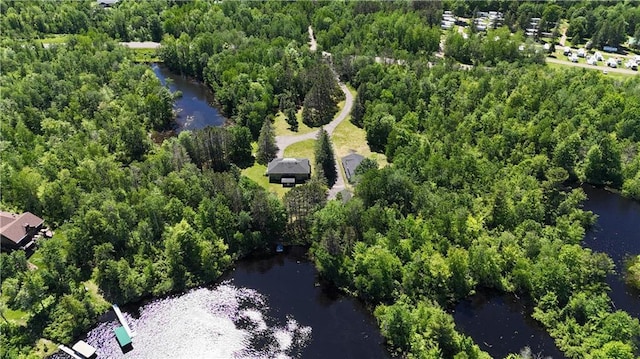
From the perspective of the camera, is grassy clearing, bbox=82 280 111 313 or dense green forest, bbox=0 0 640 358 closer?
dense green forest, bbox=0 0 640 358

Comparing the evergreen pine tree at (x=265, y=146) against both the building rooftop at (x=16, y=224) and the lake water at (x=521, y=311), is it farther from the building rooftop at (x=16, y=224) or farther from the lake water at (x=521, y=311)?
the lake water at (x=521, y=311)

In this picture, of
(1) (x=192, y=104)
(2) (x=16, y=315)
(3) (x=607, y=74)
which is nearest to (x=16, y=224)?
(2) (x=16, y=315)

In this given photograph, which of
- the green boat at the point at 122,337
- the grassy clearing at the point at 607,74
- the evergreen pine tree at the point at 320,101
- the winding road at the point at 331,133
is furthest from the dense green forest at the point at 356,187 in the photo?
the grassy clearing at the point at 607,74

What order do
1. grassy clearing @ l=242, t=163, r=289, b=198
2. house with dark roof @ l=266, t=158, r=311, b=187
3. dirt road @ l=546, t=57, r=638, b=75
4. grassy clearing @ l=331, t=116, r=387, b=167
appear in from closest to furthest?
grassy clearing @ l=242, t=163, r=289, b=198
house with dark roof @ l=266, t=158, r=311, b=187
grassy clearing @ l=331, t=116, r=387, b=167
dirt road @ l=546, t=57, r=638, b=75

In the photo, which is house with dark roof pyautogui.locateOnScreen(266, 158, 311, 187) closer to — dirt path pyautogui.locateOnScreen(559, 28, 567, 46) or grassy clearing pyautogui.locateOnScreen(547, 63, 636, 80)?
grassy clearing pyautogui.locateOnScreen(547, 63, 636, 80)

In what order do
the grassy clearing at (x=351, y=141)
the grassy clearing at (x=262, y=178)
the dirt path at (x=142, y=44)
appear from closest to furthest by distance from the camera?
the grassy clearing at (x=262, y=178) → the grassy clearing at (x=351, y=141) → the dirt path at (x=142, y=44)

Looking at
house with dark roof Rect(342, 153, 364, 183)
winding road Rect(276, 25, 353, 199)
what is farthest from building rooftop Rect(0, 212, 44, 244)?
house with dark roof Rect(342, 153, 364, 183)

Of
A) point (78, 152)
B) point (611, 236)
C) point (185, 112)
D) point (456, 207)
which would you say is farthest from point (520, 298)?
point (185, 112)

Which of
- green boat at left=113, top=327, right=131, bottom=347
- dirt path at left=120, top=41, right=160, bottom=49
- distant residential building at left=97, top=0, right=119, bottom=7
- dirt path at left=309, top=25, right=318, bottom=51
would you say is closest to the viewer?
green boat at left=113, top=327, right=131, bottom=347
